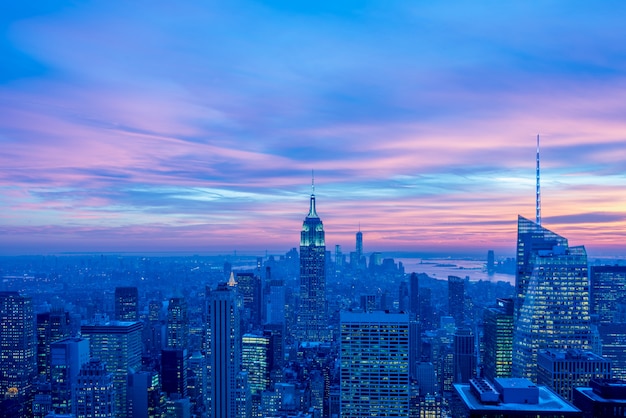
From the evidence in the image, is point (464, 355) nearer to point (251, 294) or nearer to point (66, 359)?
point (251, 294)

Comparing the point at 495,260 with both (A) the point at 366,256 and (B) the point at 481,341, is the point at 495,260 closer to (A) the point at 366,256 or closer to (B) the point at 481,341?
(B) the point at 481,341

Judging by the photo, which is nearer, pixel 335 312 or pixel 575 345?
pixel 575 345

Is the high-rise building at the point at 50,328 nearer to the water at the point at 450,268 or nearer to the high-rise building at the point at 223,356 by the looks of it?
the high-rise building at the point at 223,356

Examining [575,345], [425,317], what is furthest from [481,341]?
[425,317]

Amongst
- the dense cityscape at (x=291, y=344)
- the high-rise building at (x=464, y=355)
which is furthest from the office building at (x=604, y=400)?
the high-rise building at (x=464, y=355)

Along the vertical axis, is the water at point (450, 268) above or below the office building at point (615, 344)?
above
